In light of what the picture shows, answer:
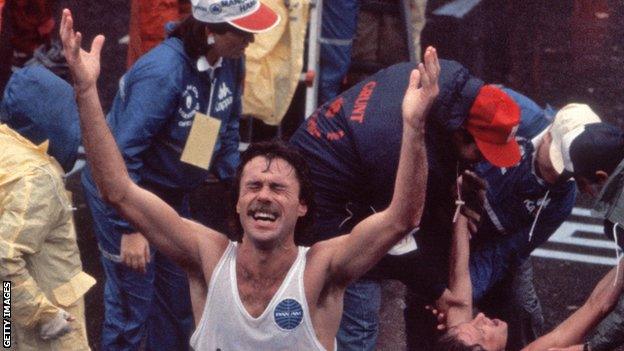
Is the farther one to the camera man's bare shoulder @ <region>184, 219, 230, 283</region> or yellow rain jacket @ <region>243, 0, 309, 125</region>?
yellow rain jacket @ <region>243, 0, 309, 125</region>

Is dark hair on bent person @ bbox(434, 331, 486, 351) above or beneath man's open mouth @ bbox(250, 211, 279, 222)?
beneath

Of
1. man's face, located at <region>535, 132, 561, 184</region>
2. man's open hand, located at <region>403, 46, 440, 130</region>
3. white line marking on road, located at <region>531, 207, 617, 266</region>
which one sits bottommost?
white line marking on road, located at <region>531, 207, 617, 266</region>

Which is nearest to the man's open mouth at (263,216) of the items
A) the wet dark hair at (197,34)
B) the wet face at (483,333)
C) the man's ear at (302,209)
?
the man's ear at (302,209)

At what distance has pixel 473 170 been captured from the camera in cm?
570

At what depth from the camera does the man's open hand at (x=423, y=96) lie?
4.28m

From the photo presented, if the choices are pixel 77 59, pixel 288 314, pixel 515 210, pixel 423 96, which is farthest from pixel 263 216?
pixel 515 210

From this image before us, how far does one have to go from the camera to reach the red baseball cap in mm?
5293

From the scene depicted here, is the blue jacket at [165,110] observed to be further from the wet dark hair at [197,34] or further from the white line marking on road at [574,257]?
the white line marking on road at [574,257]

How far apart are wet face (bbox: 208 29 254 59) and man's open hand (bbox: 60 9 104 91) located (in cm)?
151

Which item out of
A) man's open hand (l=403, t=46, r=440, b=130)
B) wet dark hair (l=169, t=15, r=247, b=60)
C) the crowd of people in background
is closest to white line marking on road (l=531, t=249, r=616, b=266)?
the crowd of people in background

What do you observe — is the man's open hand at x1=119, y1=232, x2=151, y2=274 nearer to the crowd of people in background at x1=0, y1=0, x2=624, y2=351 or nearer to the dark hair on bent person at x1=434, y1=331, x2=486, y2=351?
the crowd of people in background at x1=0, y1=0, x2=624, y2=351

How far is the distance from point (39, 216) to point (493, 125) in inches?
67.1

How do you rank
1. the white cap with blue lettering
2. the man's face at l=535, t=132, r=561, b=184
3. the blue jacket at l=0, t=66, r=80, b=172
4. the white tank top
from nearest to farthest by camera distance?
the white tank top, the blue jacket at l=0, t=66, r=80, b=172, the man's face at l=535, t=132, r=561, b=184, the white cap with blue lettering

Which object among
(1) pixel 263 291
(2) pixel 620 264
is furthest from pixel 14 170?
(2) pixel 620 264
